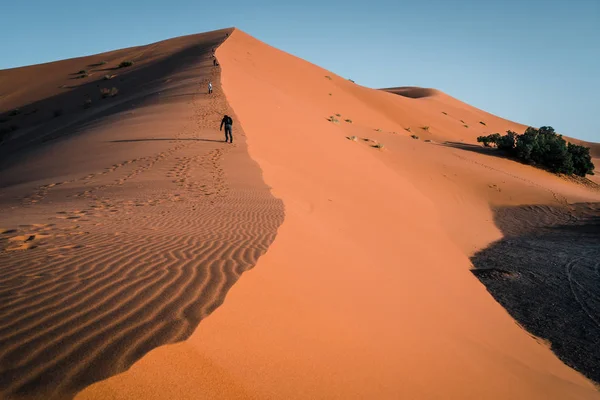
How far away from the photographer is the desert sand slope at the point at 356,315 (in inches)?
103

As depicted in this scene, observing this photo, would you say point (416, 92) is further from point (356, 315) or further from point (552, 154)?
point (356, 315)

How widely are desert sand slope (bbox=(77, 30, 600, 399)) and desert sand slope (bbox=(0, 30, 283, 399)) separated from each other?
10.5 inches

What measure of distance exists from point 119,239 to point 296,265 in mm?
2499

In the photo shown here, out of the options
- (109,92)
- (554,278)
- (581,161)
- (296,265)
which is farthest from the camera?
(109,92)

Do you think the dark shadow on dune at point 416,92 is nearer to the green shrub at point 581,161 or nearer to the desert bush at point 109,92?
the green shrub at point 581,161

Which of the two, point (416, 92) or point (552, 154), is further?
point (416, 92)

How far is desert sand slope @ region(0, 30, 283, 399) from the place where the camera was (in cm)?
246

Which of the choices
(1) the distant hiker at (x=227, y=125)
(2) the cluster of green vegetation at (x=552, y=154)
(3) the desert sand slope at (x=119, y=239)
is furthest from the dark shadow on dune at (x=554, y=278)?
(1) the distant hiker at (x=227, y=125)

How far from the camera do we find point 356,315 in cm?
409

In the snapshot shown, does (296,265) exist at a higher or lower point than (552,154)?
lower

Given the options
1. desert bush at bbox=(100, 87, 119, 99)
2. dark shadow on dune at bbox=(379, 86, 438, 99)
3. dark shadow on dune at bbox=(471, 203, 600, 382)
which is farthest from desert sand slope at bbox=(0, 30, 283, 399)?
dark shadow on dune at bbox=(379, 86, 438, 99)

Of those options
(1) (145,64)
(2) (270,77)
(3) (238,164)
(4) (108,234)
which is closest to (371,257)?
(4) (108,234)

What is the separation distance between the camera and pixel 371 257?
6719mm

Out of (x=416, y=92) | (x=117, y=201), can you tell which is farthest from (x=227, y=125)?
(x=416, y=92)
